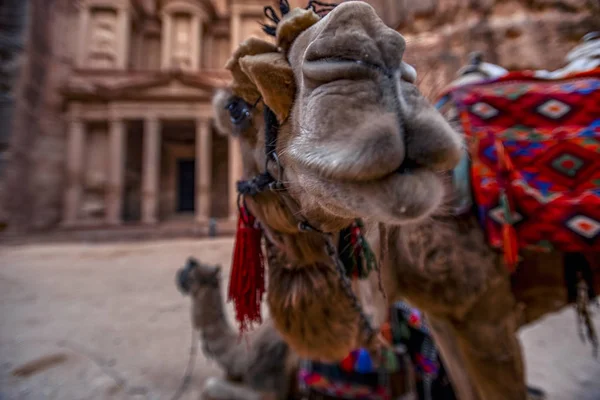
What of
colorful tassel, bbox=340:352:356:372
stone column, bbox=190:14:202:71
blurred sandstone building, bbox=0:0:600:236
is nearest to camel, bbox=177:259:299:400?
colorful tassel, bbox=340:352:356:372

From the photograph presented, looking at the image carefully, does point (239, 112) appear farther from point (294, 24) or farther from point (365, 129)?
point (365, 129)

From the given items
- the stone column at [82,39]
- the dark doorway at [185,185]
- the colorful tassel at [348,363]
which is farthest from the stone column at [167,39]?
the colorful tassel at [348,363]

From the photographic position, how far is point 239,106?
90cm

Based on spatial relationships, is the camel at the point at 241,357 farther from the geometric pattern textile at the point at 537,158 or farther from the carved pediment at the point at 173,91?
the carved pediment at the point at 173,91

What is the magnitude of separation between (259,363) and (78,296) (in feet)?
12.2

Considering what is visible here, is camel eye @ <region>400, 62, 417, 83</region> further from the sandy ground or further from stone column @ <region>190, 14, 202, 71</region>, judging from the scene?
stone column @ <region>190, 14, 202, 71</region>

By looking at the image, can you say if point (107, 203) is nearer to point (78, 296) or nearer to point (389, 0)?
point (78, 296)

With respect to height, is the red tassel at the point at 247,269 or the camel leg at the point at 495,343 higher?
the red tassel at the point at 247,269

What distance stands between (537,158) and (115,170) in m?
13.1

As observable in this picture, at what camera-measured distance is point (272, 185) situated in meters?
0.76

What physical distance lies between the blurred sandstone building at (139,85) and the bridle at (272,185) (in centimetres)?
925

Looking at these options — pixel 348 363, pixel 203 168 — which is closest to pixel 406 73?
pixel 348 363

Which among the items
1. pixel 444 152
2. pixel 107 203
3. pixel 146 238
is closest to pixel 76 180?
pixel 107 203

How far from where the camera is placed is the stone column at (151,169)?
11.4 metres
